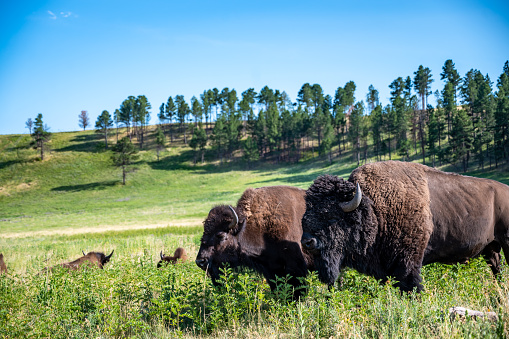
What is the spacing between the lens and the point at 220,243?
22.5ft

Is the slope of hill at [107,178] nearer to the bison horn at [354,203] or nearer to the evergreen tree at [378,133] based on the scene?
the evergreen tree at [378,133]

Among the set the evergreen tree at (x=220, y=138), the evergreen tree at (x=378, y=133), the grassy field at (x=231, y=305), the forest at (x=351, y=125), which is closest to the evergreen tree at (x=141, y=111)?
the forest at (x=351, y=125)

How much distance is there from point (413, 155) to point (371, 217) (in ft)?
275

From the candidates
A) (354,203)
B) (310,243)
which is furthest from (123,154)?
(354,203)

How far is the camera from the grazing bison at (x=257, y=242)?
6.66 meters

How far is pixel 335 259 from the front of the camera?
18.3ft

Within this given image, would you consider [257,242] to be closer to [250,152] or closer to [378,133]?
[378,133]

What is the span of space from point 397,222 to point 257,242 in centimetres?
277

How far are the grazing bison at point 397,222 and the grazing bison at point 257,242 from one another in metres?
1.03

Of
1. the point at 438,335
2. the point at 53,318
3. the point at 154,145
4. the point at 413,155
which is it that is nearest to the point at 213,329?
the point at 53,318

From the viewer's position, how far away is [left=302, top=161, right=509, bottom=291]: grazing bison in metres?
5.43

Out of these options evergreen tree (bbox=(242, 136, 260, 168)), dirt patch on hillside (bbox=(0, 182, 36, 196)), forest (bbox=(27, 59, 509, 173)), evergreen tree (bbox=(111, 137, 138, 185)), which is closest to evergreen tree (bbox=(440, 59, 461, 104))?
forest (bbox=(27, 59, 509, 173))

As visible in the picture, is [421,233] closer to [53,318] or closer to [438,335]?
[438,335]

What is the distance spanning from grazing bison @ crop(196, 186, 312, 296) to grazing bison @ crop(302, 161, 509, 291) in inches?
40.5
